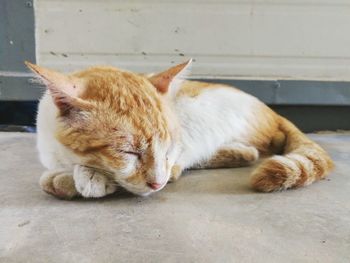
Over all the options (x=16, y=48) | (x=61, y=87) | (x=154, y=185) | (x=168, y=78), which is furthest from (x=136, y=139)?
(x=16, y=48)

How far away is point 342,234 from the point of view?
1372mm

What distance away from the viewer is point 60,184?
156 cm

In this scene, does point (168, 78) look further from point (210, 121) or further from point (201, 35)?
point (201, 35)

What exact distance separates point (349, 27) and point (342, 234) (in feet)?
7.67

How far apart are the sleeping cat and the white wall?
120cm

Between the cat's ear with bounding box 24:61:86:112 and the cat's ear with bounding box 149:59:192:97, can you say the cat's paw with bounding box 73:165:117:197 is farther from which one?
the cat's ear with bounding box 149:59:192:97

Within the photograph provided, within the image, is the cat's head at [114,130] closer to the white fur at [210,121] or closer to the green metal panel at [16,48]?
the white fur at [210,121]

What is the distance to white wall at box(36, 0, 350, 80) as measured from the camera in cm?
317

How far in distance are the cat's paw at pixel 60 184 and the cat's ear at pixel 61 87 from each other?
0.88 feet

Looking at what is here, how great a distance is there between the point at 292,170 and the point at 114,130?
72cm

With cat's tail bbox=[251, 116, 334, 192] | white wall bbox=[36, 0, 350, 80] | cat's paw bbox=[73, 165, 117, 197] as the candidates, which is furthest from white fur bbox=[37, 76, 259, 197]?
white wall bbox=[36, 0, 350, 80]

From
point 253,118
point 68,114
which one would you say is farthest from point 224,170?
point 68,114

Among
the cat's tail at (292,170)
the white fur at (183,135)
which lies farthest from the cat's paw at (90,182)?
the cat's tail at (292,170)

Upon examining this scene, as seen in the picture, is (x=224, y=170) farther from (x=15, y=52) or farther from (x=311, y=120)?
(x=15, y=52)
